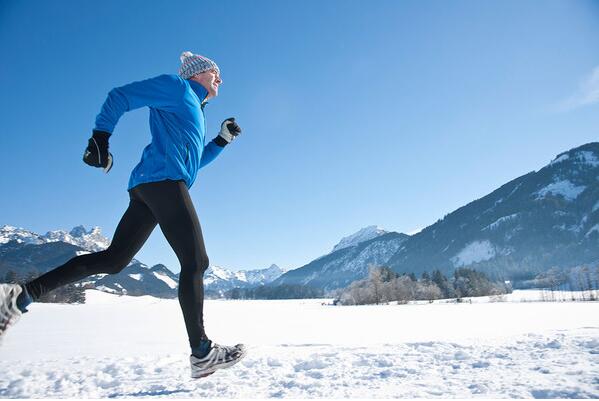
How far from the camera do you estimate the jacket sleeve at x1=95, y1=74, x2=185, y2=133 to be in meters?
2.24

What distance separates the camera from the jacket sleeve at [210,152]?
3.11m

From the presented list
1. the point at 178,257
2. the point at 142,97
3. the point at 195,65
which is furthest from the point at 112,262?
the point at 195,65

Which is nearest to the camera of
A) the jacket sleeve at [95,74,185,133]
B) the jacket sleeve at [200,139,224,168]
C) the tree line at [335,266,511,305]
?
the jacket sleeve at [95,74,185,133]

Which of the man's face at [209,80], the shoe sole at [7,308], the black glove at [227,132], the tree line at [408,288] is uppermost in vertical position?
the man's face at [209,80]

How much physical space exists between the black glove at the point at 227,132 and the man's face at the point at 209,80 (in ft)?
1.29

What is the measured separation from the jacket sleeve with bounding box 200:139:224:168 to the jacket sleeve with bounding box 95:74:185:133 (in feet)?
2.54

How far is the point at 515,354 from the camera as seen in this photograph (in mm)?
3082

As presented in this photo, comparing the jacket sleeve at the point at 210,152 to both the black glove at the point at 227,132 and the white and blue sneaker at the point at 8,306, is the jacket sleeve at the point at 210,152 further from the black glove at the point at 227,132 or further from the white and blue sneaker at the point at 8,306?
the white and blue sneaker at the point at 8,306

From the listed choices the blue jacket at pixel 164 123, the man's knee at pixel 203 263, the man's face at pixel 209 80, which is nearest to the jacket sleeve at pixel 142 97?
the blue jacket at pixel 164 123

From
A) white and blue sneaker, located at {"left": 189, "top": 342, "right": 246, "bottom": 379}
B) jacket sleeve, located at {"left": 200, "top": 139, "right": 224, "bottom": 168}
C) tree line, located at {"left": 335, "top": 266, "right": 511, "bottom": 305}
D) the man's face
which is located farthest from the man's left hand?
tree line, located at {"left": 335, "top": 266, "right": 511, "bottom": 305}

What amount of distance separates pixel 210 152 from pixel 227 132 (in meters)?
0.24

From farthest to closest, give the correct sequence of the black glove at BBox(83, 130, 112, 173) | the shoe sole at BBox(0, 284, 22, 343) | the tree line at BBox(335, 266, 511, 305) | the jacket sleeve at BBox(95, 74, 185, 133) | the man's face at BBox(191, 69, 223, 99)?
1. the tree line at BBox(335, 266, 511, 305)
2. the man's face at BBox(191, 69, 223, 99)
3. the jacket sleeve at BBox(95, 74, 185, 133)
4. the black glove at BBox(83, 130, 112, 173)
5. the shoe sole at BBox(0, 284, 22, 343)

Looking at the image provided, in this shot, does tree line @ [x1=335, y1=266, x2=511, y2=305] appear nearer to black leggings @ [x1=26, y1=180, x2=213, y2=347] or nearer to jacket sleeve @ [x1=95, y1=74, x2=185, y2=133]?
black leggings @ [x1=26, y1=180, x2=213, y2=347]

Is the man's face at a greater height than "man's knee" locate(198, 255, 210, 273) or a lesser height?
greater
